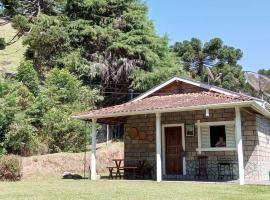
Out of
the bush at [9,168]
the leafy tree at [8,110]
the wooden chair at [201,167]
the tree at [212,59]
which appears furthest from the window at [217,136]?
the tree at [212,59]

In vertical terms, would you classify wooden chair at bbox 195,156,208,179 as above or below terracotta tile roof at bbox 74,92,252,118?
below

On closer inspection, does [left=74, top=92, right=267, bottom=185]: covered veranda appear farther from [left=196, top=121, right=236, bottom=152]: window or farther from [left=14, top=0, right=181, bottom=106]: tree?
[left=14, top=0, right=181, bottom=106]: tree

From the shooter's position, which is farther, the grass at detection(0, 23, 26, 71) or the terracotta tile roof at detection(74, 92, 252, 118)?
the grass at detection(0, 23, 26, 71)

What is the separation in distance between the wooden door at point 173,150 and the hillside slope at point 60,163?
4.90 m

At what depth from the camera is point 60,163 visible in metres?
19.2

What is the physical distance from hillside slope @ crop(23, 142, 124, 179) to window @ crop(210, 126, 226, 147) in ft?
23.0

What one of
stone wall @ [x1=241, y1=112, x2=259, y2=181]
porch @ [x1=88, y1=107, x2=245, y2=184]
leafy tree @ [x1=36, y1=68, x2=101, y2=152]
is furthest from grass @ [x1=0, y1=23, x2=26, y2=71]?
stone wall @ [x1=241, y1=112, x2=259, y2=181]

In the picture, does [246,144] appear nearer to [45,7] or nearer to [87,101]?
[87,101]

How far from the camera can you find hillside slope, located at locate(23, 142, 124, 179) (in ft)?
59.7

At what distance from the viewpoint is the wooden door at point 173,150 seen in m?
16.9

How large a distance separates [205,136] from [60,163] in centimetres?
737

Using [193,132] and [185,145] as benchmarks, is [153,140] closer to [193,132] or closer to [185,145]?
[185,145]

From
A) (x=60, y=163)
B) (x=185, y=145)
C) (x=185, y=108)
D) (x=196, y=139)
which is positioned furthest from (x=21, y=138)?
(x=185, y=108)

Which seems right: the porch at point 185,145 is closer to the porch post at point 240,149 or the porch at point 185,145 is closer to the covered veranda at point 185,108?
the covered veranda at point 185,108
